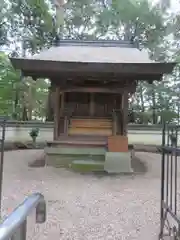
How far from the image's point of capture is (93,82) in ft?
22.8

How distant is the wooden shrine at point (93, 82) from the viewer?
577 centimetres

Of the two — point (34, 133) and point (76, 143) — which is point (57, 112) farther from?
point (34, 133)

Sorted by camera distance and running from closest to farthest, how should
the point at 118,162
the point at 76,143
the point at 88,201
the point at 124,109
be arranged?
1. the point at 88,201
2. the point at 118,162
3. the point at 76,143
4. the point at 124,109

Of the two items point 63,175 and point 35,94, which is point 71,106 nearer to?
point 63,175

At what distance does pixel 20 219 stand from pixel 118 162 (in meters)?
5.45

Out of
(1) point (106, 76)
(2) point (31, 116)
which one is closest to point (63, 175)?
(1) point (106, 76)

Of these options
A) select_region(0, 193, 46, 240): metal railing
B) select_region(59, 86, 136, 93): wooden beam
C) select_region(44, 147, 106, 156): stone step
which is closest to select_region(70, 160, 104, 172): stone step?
select_region(44, 147, 106, 156): stone step

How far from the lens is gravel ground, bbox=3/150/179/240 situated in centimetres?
286

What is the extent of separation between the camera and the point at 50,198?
161 inches

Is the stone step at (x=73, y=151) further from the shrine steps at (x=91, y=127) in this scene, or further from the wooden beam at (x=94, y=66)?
the wooden beam at (x=94, y=66)

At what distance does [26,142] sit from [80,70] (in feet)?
17.6

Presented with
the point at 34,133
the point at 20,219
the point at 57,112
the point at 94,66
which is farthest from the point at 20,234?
the point at 34,133

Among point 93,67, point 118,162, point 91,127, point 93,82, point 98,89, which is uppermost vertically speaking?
point 93,67

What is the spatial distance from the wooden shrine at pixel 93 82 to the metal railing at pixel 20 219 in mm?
4941
